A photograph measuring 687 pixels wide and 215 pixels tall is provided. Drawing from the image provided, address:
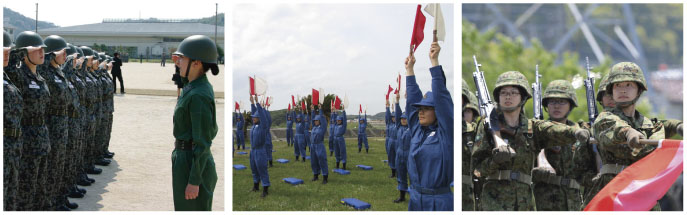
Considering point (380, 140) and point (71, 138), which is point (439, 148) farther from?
point (380, 140)

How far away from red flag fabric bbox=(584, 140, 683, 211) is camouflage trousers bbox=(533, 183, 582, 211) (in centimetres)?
47

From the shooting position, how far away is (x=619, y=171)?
14.4 ft

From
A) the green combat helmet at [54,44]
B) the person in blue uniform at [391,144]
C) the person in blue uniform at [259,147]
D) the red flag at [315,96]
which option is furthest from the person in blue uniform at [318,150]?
the green combat helmet at [54,44]

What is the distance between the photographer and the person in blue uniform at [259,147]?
6.79 m

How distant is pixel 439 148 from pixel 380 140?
16.3ft

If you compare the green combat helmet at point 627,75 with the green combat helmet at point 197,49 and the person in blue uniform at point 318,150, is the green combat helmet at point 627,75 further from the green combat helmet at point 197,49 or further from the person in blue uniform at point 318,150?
the person in blue uniform at point 318,150

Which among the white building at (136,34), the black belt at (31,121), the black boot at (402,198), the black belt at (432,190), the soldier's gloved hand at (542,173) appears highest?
the white building at (136,34)

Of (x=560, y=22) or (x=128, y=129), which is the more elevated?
(x=560, y=22)

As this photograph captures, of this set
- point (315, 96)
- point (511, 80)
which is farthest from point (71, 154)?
point (511, 80)

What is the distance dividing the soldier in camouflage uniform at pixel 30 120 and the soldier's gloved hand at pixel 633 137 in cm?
419

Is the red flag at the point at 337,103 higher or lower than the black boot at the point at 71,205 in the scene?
higher

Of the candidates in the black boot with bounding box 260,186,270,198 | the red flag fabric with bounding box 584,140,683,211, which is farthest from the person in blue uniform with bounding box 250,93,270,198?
the red flag fabric with bounding box 584,140,683,211

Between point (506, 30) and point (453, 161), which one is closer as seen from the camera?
point (453, 161)

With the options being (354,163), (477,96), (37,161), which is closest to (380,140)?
(354,163)
